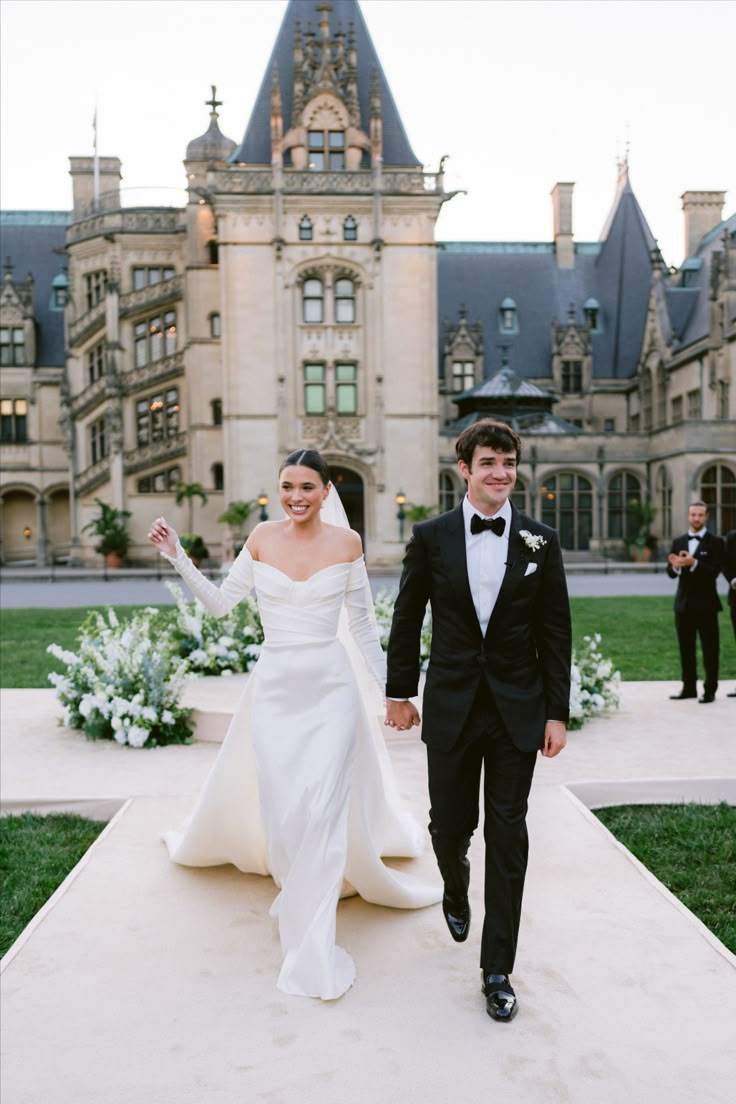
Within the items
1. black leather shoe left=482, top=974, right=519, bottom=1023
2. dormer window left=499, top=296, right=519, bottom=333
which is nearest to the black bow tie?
black leather shoe left=482, top=974, right=519, bottom=1023

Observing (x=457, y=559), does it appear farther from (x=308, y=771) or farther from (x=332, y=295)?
(x=332, y=295)

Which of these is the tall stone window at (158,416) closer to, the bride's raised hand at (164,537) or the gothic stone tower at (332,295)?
the gothic stone tower at (332,295)

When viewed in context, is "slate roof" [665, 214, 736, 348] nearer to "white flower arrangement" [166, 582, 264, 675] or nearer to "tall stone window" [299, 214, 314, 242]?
"tall stone window" [299, 214, 314, 242]

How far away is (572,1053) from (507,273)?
49.7 m

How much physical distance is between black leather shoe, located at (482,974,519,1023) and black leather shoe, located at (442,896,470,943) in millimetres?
485

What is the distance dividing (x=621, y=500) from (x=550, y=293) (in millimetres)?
13762

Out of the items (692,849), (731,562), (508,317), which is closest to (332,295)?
(508,317)

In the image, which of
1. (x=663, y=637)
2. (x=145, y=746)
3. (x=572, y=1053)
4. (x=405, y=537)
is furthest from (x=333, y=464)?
(x=572, y=1053)

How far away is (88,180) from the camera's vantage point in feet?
154

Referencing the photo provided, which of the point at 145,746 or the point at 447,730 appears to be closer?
the point at 447,730

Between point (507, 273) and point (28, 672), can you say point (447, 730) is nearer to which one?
point (28, 672)

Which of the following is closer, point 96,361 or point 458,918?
point 458,918

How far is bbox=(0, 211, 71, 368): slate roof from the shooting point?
49.3 metres

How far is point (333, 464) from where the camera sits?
37375 mm
